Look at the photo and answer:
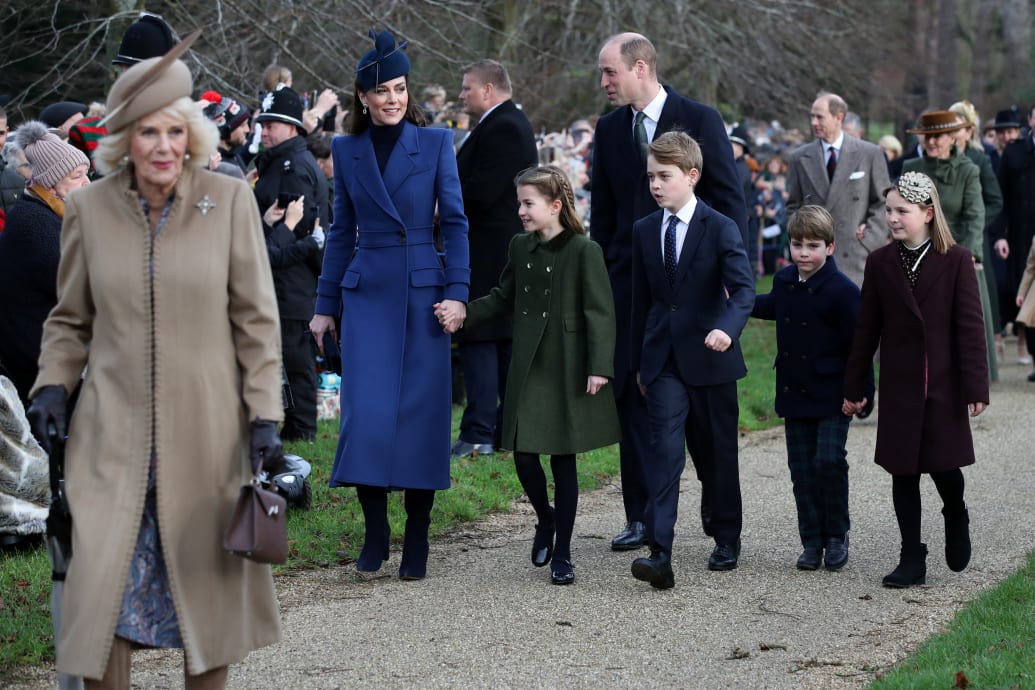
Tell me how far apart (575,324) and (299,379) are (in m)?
3.28

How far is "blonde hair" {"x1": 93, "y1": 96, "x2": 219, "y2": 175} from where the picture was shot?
4148 millimetres

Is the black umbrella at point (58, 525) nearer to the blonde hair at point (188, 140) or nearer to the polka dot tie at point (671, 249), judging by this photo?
the blonde hair at point (188, 140)

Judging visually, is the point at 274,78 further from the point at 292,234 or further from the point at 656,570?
the point at 656,570

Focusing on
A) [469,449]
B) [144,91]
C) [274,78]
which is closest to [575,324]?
[144,91]

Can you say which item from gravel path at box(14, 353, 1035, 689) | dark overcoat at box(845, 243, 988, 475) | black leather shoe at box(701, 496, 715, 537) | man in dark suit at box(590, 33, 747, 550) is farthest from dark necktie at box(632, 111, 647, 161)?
gravel path at box(14, 353, 1035, 689)

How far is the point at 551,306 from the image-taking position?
21.3ft

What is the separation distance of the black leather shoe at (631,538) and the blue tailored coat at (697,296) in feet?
2.92

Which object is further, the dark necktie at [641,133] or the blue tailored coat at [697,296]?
the dark necktie at [641,133]

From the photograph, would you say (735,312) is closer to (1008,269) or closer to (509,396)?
(509,396)

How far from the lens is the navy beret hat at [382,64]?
248 inches

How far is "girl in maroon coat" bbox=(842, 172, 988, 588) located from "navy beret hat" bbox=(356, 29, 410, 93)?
217cm

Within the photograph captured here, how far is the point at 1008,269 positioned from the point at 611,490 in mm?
7188

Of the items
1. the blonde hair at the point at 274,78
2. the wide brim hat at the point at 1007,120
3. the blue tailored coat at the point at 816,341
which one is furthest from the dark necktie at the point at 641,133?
the wide brim hat at the point at 1007,120

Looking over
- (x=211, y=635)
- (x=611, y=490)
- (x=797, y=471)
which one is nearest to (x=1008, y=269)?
(x=611, y=490)
